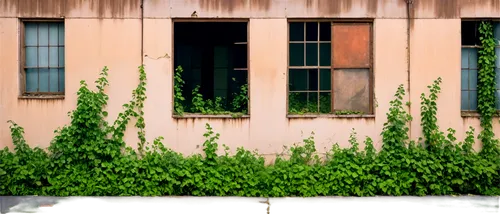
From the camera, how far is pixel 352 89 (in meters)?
11.3

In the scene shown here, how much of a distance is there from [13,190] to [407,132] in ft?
23.7

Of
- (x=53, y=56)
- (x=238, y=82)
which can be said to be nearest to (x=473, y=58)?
(x=238, y=82)

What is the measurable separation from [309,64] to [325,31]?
2.28ft

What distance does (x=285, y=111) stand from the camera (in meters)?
11.1

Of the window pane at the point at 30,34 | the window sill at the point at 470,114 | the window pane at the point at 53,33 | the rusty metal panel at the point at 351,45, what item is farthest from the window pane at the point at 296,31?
the window pane at the point at 30,34

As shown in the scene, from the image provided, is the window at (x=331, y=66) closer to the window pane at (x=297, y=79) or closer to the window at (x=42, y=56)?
the window pane at (x=297, y=79)

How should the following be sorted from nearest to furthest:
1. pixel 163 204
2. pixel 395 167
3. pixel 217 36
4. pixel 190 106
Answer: pixel 163 204 → pixel 395 167 → pixel 190 106 → pixel 217 36

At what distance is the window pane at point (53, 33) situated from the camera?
36.9 ft

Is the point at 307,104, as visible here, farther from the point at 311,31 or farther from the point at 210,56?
the point at 210,56

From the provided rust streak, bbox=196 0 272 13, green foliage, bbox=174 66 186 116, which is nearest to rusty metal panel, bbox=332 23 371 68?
rust streak, bbox=196 0 272 13

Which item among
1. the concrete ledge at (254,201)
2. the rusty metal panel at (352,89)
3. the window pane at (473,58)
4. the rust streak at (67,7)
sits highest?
the rust streak at (67,7)

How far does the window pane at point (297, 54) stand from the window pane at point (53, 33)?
4.43 meters

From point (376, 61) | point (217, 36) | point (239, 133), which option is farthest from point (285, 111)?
point (217, 36)

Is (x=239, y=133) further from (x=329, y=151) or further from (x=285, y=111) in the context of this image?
(x=329, y=151)
